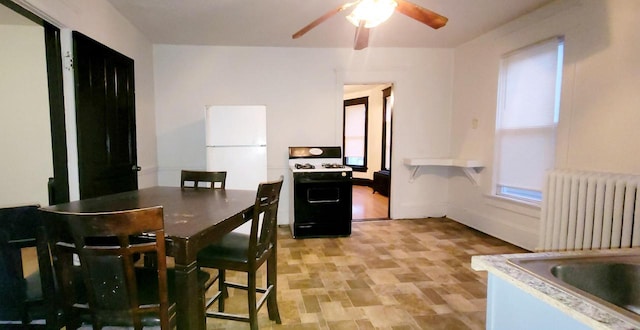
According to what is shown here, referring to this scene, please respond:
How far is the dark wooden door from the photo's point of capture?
2486 mm

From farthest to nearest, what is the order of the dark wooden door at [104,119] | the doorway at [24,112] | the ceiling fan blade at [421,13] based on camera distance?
1. the doorway at [24,112]
2. the dark wooden door at [104,119]
3. the ceiling fan blade at [421,13]

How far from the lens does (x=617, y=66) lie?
2447 millimetres

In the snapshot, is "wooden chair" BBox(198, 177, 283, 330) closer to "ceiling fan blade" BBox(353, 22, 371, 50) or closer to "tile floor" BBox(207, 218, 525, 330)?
"tile floor" BBox(207, 218, 525, 330)

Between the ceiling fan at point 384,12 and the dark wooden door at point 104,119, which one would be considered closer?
the ceiling fan at point 384,12

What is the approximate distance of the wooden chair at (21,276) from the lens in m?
1.24

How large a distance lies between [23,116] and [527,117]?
5.31m

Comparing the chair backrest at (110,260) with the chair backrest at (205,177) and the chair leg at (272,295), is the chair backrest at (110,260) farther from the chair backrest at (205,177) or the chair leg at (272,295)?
the chair backrest at (205,177)

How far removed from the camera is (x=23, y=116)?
10.4 ft

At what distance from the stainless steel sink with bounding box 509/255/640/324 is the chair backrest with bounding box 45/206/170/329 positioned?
4.09 ft

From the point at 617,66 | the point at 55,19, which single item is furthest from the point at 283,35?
the point at 617,66

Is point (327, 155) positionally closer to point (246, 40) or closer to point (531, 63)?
point (246, 40)

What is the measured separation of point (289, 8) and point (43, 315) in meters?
2.94

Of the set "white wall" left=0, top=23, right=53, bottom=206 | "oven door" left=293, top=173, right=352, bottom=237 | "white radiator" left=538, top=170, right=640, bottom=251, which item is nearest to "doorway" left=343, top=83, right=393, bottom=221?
"oven door" left=293, top=173, right=352, bottom=237


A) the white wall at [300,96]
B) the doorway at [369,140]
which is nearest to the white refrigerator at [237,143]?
the white wall at [300,96]
